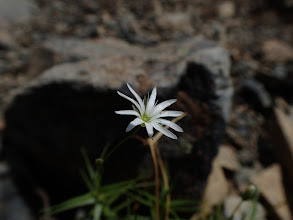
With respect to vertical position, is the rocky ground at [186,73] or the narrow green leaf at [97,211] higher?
the rocky ground at [186,73]

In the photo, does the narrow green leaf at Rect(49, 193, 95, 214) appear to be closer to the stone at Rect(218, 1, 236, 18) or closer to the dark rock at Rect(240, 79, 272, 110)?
the dark rock at Rect(240, 79, 272, 110)

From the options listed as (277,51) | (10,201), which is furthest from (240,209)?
(277,51)

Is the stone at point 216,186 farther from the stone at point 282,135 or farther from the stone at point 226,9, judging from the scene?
the stone at point 226,9

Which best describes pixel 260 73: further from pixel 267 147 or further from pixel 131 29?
pixel 131 29

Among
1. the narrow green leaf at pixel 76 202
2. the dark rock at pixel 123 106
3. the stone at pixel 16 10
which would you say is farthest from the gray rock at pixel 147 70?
the stone at pixel 16 10

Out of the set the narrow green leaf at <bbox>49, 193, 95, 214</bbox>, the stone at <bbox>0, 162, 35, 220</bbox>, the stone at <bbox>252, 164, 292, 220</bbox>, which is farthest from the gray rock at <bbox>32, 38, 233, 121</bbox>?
the stone at <bbox>0, 162, 35, 220</bbox>

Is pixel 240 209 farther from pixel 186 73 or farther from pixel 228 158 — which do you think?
pixel 186 73
